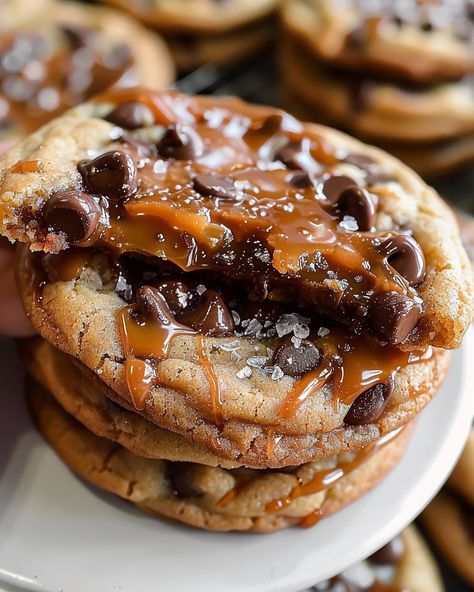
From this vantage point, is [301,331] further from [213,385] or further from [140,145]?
[140,145]

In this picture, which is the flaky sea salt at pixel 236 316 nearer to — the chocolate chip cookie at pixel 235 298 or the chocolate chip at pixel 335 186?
the chocolate chip cookie at pixel 235 298

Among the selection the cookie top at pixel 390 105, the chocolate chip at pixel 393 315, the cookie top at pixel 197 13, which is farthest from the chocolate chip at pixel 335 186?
the cookie top at pixel 197 13

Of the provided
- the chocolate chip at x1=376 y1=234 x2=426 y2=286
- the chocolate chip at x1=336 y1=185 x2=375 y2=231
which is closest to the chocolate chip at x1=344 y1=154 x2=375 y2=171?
the chocolate chip at x1=336 y1=185 x2=375 y2=231

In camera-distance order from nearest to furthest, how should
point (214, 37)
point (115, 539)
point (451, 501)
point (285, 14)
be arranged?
point (115, 539) → point (451, 501) → point (285, 14) → point (214, 37)

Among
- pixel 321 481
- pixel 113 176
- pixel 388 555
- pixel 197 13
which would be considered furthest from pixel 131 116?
pixel 197 13

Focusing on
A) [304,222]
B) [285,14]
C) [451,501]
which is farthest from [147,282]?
[285,14]

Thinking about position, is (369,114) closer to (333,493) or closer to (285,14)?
(285,14)
